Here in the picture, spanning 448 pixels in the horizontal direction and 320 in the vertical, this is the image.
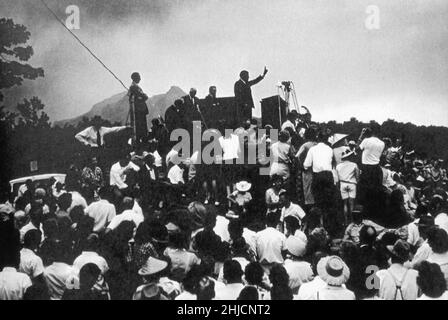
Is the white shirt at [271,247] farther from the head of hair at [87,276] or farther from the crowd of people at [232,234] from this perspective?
the head of hair at [87,276]

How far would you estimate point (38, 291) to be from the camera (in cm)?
521

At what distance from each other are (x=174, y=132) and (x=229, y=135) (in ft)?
5.55

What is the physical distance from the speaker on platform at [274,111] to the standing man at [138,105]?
3.47 metres

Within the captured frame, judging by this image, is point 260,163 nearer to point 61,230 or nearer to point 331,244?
point 331,244

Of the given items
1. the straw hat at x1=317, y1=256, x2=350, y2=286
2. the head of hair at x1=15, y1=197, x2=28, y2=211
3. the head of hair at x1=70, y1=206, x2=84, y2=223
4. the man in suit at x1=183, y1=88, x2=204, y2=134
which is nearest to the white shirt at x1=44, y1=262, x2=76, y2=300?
the head of hair at x1=70, y1=206, x2=84, y2=223

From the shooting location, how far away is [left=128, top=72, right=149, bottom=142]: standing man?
12555mm

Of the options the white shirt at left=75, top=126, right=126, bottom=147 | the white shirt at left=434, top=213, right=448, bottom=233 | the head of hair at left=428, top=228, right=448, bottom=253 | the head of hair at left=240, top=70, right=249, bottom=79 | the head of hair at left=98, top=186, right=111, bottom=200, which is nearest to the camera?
the head of hair at left=428, top=228, right=448, bottom=253

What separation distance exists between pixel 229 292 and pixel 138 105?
8.46 metres

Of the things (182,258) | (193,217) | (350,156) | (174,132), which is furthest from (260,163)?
(182,258)

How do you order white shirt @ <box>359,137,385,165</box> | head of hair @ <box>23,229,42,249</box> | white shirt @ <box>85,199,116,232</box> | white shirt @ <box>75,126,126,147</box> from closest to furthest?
head of hair @ <box>23,229,42,249</box>
white shirt @ <box>85,199,116,232</box>
white shirt @ <box>359,137,385,165</box>
white shirt @ <box>75,126,126,147</box>

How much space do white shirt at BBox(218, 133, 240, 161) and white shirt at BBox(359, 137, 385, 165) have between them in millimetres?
2523

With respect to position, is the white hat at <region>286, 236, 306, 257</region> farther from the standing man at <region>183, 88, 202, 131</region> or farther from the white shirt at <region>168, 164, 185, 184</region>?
the standing man at <region>183, 88, 202, 131</region>

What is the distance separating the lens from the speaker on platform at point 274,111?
1464 centimetres

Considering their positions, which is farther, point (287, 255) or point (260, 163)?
point (260, 163)
